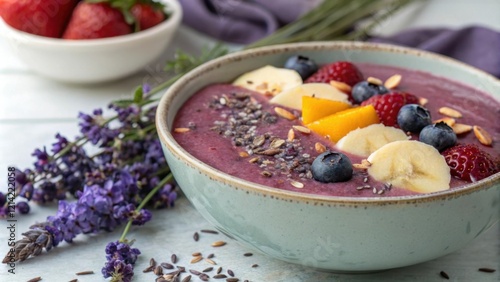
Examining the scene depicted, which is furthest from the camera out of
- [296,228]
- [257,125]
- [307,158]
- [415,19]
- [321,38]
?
[415,19]

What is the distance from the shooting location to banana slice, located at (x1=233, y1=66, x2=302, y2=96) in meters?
2.21

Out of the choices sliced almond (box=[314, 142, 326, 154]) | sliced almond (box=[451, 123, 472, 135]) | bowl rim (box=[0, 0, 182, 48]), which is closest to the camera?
sliced almond (box=[314, 142, 326, 154])

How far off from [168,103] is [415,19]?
1903mm

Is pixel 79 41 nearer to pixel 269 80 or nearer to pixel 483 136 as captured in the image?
pixel 269 80

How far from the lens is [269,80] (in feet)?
7.42

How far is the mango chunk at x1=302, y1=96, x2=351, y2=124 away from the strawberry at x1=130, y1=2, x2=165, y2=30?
111 cm

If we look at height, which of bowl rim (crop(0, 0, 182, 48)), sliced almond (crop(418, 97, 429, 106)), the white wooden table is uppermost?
sliced almond (crop(418, 97, 429, 106))

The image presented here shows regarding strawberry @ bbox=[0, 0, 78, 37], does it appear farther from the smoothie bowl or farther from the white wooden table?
the smoothie bowl

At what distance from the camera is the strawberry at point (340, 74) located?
2.22m

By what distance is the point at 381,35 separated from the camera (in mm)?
3311

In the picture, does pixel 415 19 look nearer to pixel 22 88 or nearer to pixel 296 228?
pixel 22 88

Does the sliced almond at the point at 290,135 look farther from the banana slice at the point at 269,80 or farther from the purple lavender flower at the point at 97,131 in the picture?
the purple lavender flower at the point at 97,131

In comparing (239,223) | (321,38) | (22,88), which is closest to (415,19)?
(321,38)

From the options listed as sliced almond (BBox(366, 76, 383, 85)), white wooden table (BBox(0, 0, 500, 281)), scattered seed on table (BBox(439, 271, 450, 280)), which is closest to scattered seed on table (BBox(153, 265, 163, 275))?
white wooden table (BBox(0, 0, 500, 281))
